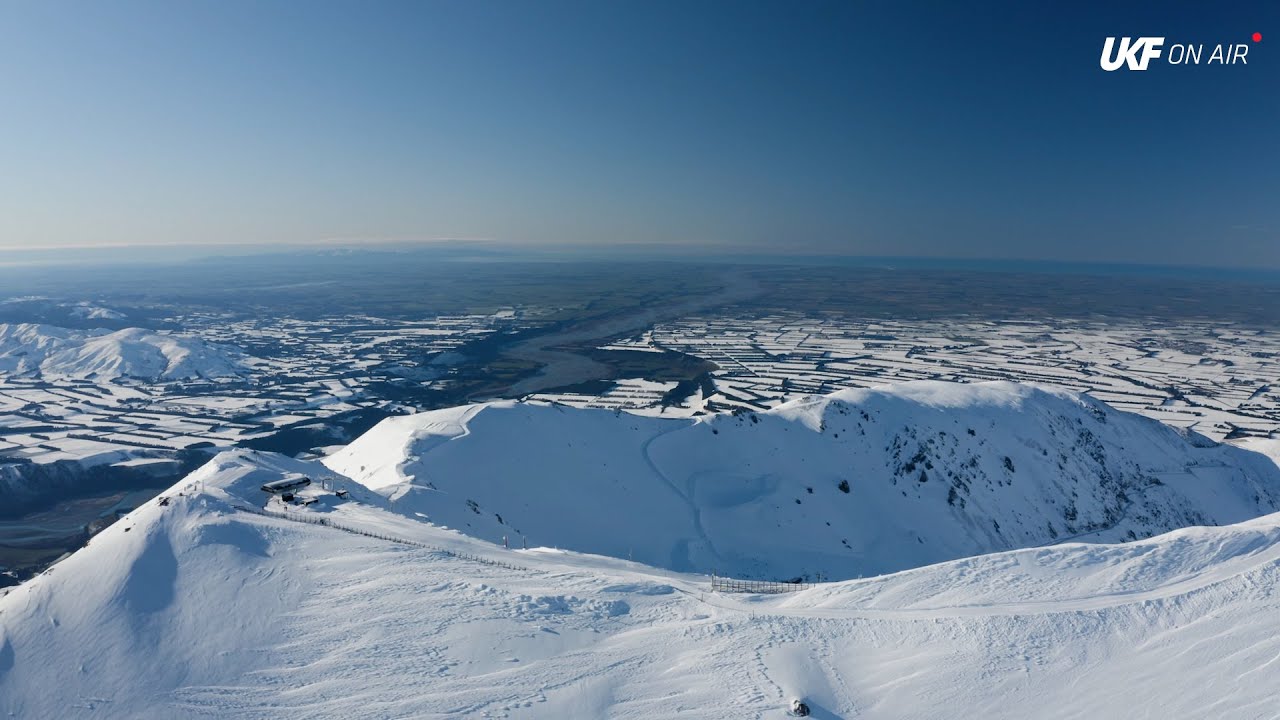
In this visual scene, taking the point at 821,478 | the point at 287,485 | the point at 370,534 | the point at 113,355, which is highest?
the point at 370,534

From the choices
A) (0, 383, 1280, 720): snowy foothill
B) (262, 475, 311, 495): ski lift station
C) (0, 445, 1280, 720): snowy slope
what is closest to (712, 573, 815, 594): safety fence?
(0, 383, 1280, 720): snowy foothill

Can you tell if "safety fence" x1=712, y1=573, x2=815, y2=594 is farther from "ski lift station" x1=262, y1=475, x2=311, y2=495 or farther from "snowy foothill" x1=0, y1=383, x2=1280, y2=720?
"ski lift station" x1=262, y1=475, x2=311, y2=495

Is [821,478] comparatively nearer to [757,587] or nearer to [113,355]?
[757,587]

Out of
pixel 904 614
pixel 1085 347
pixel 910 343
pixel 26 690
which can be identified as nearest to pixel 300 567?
pixel 26 690

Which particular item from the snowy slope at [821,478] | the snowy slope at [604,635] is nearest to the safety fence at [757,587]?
the snowy slope at [604,635]

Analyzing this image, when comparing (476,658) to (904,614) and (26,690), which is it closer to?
(26,690)

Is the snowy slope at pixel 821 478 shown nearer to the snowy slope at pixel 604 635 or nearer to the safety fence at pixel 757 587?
the snowy slope at pixel 604 635

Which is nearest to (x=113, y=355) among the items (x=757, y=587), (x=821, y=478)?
(x=821, y=478)
